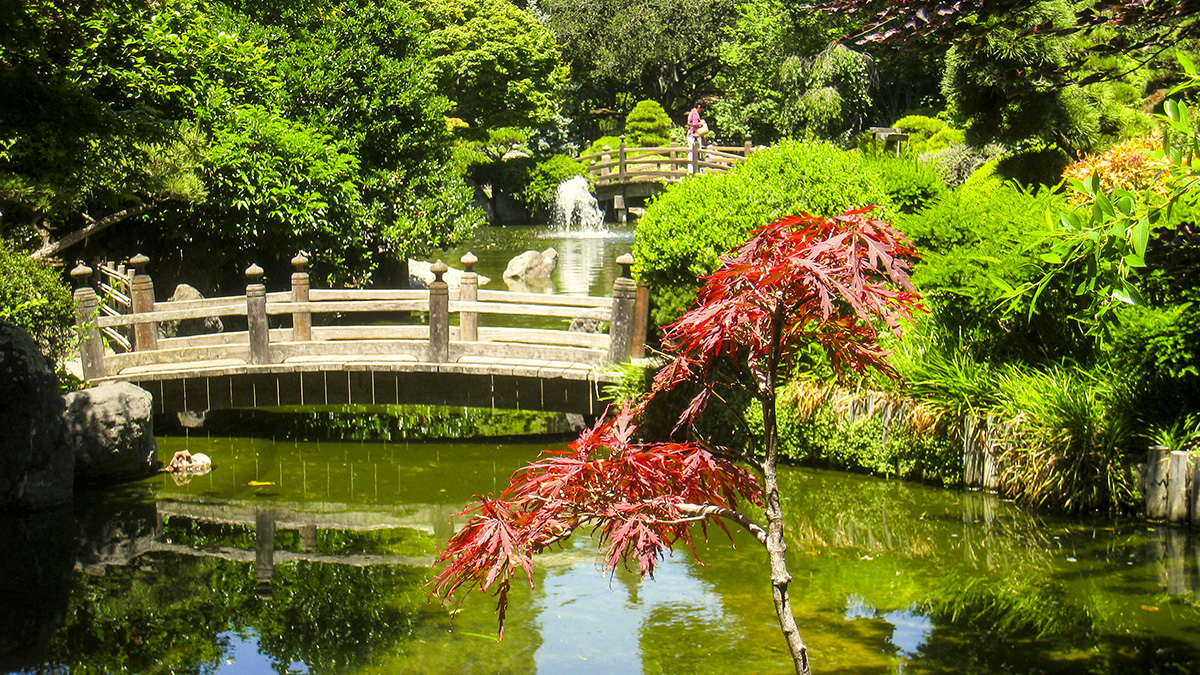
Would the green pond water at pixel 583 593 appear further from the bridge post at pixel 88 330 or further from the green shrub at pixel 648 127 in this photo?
the green shrub at pixel 648 127

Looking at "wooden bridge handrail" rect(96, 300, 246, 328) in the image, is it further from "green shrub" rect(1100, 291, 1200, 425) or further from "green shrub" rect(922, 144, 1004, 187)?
"green shrub" rect(922, 144, 1004, 187)

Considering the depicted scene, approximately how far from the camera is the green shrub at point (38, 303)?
10875mm

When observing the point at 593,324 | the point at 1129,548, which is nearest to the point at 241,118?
the point at 593,324

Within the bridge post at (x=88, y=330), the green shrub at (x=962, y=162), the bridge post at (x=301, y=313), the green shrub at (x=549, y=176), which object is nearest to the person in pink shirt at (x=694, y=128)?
the green shrub at (x=549, y=176)

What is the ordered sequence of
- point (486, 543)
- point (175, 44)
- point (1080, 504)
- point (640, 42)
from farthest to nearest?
point (640, 42) → point (175, 44) → point (1080, 504) → point (486, 543)

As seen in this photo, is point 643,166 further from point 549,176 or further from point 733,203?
point 733,203

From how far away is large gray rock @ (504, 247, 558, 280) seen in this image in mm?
26156

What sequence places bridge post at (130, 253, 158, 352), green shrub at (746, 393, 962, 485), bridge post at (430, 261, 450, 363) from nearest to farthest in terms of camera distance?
green shrub at (746, 393, 962, 485) → bridge post at (430, 261, 450, 363) → bridge post at (130, 253, 158, 352)

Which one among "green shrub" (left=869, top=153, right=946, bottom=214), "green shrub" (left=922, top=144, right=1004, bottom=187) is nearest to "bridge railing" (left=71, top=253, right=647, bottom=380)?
"green shrub" (left=869, top=153, right=946, bottom=214)

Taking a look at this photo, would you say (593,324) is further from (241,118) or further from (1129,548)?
(1129,548)

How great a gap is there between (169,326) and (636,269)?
274 inches

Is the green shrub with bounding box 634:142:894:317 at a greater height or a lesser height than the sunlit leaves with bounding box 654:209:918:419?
greater

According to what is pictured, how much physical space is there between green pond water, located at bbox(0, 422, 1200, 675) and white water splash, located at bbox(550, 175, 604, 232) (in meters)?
28.3

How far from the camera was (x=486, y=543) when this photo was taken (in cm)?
418
